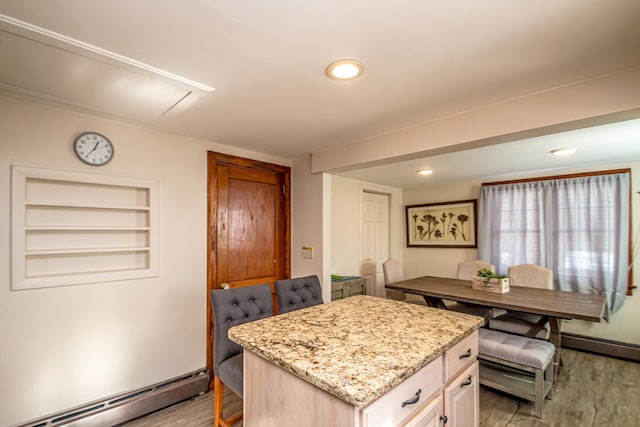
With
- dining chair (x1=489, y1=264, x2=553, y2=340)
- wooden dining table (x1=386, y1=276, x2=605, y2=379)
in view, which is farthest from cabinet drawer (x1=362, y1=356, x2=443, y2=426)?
dining chair (x1=489, y1=264, x2=553, y2=340)

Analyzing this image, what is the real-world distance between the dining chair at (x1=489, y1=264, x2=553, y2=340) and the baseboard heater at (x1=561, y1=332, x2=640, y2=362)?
0.85 metres

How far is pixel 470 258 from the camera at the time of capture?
461 cm

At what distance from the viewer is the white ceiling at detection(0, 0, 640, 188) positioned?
3.57 ft

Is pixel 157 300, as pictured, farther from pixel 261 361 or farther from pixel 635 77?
pixel 635 77

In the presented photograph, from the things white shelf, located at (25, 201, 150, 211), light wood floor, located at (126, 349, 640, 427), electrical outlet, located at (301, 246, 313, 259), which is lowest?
light wood floor, located at (126, 349, 640, 427)

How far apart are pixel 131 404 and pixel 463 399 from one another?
2231 mm

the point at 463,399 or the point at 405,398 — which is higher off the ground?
the point at 405,398

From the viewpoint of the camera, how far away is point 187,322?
247cm

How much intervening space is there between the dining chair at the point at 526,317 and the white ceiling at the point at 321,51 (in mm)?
2313

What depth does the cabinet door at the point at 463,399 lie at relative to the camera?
4.21ft

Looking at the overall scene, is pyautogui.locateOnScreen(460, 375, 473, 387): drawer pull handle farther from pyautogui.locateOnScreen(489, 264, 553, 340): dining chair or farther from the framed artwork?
the framed artwork

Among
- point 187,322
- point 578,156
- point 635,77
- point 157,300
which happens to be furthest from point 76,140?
point 578,156

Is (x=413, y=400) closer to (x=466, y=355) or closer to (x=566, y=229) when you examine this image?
(x=466, y=355)

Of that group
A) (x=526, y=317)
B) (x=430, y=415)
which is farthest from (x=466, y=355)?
(x=526, y=317)
